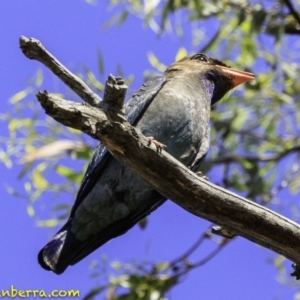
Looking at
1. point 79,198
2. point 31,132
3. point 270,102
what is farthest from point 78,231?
point 270,102

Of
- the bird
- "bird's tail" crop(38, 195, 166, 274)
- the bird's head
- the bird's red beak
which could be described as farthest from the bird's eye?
"bird's tail" crop(38, 195, 166, 274)

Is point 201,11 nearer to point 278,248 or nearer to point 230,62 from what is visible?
point 230,62

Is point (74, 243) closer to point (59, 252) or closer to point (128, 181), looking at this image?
point (59, 252)

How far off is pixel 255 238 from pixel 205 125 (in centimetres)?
118

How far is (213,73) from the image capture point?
5363 mm

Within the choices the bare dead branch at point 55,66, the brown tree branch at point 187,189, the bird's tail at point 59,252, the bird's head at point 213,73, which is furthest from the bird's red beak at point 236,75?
the bare dead branch at point 55,66

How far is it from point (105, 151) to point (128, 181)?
0.18 m

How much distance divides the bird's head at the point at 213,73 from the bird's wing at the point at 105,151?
61 centimetres

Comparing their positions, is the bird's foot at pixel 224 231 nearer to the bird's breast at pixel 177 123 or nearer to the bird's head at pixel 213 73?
the bird's breast at pixel 177 123

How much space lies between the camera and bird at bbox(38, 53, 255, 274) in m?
4.43

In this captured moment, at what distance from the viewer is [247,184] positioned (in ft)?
20.4

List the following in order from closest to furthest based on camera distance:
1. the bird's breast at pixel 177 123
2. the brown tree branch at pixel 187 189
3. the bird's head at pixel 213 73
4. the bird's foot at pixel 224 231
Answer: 1. the brown tree branch at pixel 187 189
2. the bird's foot at pixel 224 231
3. the bird's breast at pixel 177 123
4. the bird's head at pixel 213 73

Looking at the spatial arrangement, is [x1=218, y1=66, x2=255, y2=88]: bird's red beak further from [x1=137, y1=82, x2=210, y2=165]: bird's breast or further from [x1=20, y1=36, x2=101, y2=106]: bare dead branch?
[x1=20, y1=36, x2=101, y2=106]: bare dead branch

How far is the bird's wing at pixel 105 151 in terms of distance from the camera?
449cm
